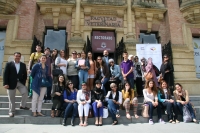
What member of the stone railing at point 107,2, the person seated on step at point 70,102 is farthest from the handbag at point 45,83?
the stone railing at point 107,2

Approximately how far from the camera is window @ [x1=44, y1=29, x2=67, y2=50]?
9.68 meters

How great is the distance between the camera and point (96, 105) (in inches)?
192

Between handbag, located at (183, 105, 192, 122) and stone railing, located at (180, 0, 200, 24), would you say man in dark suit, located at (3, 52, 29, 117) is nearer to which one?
handbag, located at (183, 105, 192, 122)

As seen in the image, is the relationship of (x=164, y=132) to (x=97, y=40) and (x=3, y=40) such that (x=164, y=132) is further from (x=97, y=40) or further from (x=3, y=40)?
(x=3, y=40)

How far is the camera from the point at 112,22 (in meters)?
10.0

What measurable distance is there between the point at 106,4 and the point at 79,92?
6.80 meters

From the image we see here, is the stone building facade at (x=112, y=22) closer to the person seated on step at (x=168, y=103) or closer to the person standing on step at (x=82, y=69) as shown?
the person standing on step at (x=82, y=69)

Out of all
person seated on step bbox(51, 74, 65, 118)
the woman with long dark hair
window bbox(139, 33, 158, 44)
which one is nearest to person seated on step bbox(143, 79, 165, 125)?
the woman with long dark hair

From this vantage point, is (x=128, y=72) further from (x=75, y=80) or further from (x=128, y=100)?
(x=75, y=80)

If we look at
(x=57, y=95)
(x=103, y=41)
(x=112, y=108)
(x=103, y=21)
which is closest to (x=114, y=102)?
(x=112, y=108)

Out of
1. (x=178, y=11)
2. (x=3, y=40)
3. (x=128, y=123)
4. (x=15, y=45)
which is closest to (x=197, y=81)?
(x=178, y=11)

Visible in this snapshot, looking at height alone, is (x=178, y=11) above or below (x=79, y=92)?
above

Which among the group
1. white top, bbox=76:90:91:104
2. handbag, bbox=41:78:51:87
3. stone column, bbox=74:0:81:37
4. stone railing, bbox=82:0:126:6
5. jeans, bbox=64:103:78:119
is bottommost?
jeans, bbox=64:103:78:119

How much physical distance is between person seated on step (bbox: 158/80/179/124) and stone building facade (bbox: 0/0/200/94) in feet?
12.6
